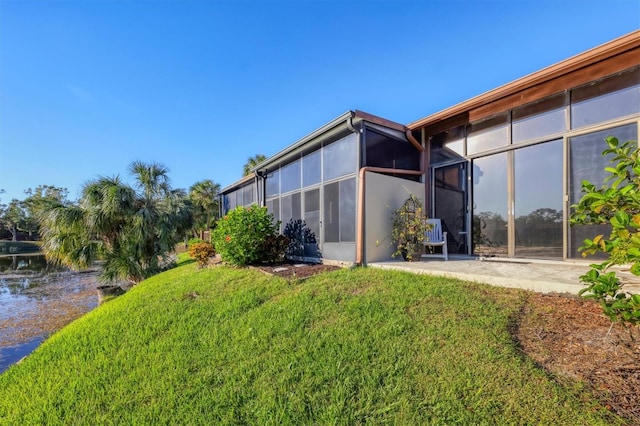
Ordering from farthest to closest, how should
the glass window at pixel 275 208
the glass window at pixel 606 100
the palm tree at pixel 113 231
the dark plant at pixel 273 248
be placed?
the glass window at pixel 275 208 < the palm tree at pixel 113 231 < the dark plant at pixel 273 248 < the glass window at pixel 606 100

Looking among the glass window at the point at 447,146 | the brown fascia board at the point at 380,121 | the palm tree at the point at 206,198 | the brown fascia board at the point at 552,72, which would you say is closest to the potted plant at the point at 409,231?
the glass window at the point at 447,146

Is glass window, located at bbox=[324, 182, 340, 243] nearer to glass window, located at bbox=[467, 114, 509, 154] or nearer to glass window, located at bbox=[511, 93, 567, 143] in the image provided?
glass window, located at bbox=[467, 114, 509, 154]

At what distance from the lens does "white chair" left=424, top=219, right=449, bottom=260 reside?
632 cm

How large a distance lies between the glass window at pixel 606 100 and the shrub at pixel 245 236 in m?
6.88

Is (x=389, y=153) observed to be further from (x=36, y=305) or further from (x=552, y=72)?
(x=36, y=305)

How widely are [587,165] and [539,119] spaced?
1244 mm

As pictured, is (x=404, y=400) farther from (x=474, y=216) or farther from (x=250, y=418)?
(x=474, y=216)

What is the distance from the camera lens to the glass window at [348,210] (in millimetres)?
6387

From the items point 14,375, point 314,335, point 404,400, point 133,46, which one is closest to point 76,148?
point 133,46

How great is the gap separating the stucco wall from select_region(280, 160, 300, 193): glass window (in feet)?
10.4

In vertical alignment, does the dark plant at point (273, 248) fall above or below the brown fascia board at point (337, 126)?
below

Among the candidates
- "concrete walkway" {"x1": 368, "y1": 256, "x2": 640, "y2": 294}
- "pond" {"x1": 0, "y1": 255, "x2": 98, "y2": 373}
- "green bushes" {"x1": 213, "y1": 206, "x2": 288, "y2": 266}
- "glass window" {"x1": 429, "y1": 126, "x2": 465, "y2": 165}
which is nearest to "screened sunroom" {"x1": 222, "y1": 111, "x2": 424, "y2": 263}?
"glass window" {"x1": 429, "y1": 126, "x2": 465, "y2": 165}

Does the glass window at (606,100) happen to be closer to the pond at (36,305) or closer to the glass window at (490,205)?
the glass window at (490,205)

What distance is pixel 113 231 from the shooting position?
10.3 meters
